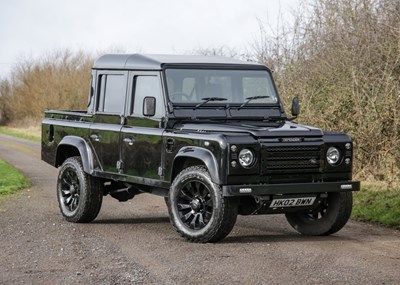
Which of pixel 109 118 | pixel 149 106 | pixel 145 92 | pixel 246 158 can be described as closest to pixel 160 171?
pixel 149 106

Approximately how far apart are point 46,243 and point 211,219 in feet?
6.17

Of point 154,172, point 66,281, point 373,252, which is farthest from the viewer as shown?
point 154,172

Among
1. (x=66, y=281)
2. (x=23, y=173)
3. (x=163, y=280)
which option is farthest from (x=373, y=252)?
(x=23, y=173)

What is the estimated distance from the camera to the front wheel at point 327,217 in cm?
1098

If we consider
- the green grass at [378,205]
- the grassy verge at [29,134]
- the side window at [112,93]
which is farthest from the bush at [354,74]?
the grassy verge at [29,134]

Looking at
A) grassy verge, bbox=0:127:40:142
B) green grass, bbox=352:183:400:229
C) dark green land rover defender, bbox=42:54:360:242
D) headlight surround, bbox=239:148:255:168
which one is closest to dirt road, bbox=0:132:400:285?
dark green land rover defender, bbox=42:54:360:242

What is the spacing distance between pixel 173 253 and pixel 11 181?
9.92 meters

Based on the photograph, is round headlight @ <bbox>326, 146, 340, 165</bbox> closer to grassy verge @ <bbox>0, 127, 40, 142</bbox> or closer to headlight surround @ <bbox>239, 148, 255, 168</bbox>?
headlight surround @ <bbox>239, 148, 255, 168</bbox>

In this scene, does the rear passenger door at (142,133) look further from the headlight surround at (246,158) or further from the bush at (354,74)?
the bush at (354,74)

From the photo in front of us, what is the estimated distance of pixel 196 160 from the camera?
1067 cm

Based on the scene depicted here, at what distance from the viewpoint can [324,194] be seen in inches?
422

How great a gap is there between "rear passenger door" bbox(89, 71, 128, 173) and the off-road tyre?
413mm

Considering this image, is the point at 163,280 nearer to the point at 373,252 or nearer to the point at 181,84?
the point at 373,252

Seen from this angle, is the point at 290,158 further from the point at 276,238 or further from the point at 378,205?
the point at 378,205
